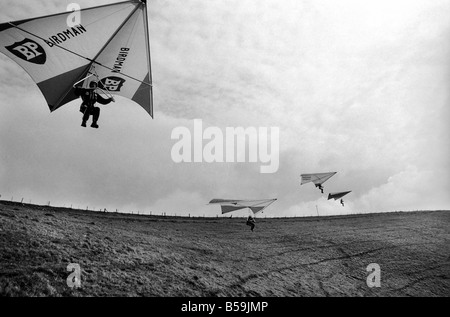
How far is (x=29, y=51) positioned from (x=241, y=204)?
49.4 feet

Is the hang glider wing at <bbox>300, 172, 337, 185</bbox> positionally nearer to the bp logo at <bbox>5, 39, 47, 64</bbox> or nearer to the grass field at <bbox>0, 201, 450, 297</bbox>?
the grass field at <bbox>0, 201, 450, 297</bbox>

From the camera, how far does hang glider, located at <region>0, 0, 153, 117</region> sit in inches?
341

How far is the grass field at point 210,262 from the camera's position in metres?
9.50

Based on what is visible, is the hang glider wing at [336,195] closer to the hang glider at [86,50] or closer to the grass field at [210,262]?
the grass field at [210,262]

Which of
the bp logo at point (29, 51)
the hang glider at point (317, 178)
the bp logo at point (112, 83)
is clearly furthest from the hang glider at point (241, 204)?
the bp logo at point (29, 51)

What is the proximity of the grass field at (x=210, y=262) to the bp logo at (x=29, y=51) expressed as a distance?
694 centimetres

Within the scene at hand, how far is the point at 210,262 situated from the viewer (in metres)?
15.0

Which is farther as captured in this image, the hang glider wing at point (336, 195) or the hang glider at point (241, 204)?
the hang glider wing at point (336, 195)

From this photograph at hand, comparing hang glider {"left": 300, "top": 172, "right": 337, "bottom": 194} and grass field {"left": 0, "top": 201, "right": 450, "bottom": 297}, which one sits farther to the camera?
hang glider {"left": 300, "top": 172, "right": 337, "bottom": 194}

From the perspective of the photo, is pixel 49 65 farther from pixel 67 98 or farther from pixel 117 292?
pixel 117 292

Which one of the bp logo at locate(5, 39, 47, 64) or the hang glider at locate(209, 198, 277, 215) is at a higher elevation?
the bp logo at locate(5, 39, 47, 64)

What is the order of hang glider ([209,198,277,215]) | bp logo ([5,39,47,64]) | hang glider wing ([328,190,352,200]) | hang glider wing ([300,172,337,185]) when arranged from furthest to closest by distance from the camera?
hang glider wing ([328,190,352,200]) → hang glider wing ([300,172,337,185]) → hang glider ([209,198,277,215]) → bp logo ([5,39,47,64])

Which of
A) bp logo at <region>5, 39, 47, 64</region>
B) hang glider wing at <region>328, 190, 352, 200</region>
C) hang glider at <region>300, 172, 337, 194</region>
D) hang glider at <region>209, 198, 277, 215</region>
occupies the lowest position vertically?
hang glider at <region>209, 198, 277, 215</region>

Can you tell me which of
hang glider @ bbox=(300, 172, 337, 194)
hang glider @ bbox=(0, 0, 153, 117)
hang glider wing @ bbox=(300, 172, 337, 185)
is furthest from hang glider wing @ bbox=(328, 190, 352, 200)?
hang glider @ bbox=(0, 0, 153, 117)
